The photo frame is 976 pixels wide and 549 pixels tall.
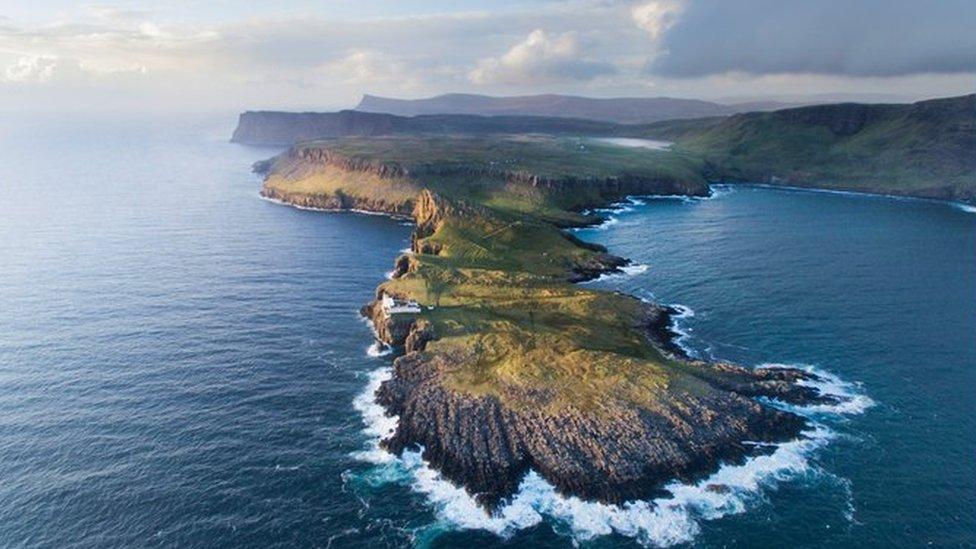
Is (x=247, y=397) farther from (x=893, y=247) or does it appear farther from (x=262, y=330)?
(x=893, y=247)

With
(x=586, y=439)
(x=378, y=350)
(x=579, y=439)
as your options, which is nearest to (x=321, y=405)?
(x=378, y=350)

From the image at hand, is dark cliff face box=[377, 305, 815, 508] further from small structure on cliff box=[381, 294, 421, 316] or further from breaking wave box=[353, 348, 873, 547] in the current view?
small structure on cliff box=[381, 294, 421, 316]

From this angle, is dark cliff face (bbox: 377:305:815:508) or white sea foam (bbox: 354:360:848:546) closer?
white sea foam (bbox: 354:360:848:546)

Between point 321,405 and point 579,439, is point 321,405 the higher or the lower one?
the lower one

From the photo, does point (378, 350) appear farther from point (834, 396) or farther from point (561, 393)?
point (834, 396)

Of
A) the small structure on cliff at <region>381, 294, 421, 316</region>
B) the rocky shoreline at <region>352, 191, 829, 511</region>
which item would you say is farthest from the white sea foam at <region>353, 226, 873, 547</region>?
the small structure on cliff at <region>381, 294, 421, 316</region>

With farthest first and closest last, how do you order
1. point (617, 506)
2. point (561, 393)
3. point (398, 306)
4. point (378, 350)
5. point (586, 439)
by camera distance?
1. point (398, 306)
2. point (378, 350)
3. point (561, 393)
4. point (586, 439)
5. point (617, 506)
